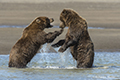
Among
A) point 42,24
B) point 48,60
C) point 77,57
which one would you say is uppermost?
point 42,24

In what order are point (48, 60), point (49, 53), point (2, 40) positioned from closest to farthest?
point (48, 60) < point (49, 53) < point (2, 40)

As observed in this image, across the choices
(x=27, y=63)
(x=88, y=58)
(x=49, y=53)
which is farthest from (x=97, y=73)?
(x=49, y=53)

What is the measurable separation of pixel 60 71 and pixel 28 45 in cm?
110

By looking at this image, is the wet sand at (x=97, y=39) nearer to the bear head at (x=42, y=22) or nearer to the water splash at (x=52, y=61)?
the water splash at (x=52, y=61)

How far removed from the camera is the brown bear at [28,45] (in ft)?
A: 27.6

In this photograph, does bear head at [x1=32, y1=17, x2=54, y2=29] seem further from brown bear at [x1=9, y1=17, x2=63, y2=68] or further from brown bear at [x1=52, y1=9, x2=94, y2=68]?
brown bear at [x1=52, y1=9, x2=94, y2=68]

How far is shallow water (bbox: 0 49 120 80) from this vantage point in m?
7.30

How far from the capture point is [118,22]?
20.0 m

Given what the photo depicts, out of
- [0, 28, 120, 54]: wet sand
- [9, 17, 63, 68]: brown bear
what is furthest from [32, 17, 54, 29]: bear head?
[0, 28, 120, 54]: wet sand

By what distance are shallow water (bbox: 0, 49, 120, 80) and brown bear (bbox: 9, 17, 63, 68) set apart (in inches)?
9.4

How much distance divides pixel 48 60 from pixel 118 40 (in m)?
4.73

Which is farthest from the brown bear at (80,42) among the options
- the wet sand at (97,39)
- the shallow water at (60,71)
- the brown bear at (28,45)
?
the wet sand at (97,39)

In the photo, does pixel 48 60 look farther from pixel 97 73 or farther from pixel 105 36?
pixel 105 36

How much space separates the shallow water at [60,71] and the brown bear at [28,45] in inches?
9.4
